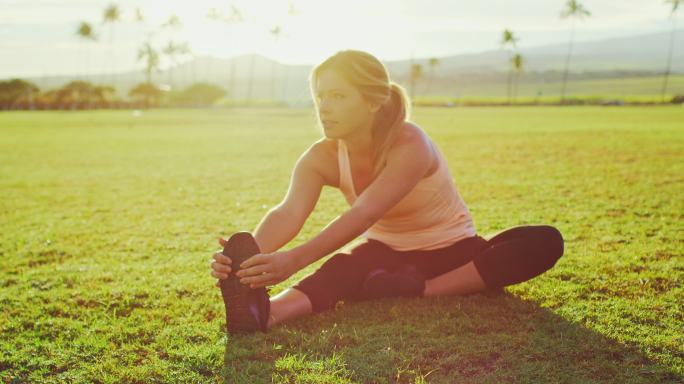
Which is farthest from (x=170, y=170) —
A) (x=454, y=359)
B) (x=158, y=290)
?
(x=454, y=359)

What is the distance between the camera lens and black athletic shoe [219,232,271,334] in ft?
10.2

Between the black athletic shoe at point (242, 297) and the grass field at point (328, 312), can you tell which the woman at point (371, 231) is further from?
the grass field at point (328, 312)

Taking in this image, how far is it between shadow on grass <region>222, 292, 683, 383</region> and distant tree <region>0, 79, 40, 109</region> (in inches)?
3012

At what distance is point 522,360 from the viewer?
2908 millimetres

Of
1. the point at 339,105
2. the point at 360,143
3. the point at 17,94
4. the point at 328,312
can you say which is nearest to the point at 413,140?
the point at 360,143

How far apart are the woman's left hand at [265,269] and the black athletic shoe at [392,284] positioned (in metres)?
0.76

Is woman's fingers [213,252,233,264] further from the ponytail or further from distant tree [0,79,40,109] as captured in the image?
distant tree [0,79,40,109]

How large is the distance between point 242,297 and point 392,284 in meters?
0.98

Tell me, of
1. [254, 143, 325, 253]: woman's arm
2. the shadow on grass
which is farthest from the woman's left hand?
[254, 143, 325, 253]: woman's arm

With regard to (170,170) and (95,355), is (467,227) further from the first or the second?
(170,170)

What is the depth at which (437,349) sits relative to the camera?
3059mm

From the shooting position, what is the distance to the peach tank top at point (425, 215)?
12.6 feet

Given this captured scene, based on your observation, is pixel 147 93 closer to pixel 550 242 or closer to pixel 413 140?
pixel 413 140

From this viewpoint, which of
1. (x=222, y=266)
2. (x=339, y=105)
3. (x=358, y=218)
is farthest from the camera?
(x=339, y=105)
